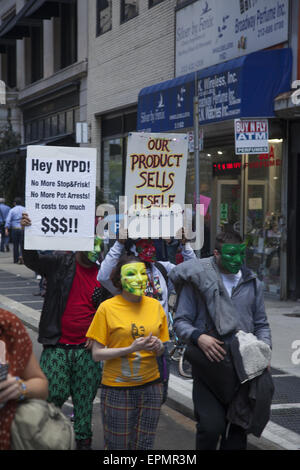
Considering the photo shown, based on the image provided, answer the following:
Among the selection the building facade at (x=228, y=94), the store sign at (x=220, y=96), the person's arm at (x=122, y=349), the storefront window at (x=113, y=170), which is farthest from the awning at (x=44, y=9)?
the person's arm at (x=122, y=349)

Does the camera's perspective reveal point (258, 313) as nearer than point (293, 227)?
Yes

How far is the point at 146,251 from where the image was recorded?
532 centimetres

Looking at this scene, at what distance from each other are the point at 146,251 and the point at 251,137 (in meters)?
6.38

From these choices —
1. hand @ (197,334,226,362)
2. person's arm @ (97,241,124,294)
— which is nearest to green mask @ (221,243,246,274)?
hand @ (197,334,226,362)

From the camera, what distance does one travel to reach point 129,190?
22.1 feet

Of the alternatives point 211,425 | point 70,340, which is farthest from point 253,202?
point 211,425

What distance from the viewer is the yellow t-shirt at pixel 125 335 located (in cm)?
434

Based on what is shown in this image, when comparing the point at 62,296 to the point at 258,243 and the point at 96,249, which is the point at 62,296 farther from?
the point at 258,243

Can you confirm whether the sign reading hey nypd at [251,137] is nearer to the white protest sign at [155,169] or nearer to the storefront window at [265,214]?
the storefront window at [265,214]

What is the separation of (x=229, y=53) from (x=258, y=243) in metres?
4.10

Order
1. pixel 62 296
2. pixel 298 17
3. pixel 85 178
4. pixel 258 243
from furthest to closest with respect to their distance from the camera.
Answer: pixel 258 243 < pixel 298 17 < pixel 85 178 < pixel 62 296

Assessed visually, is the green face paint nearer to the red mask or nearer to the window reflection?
the red mask
